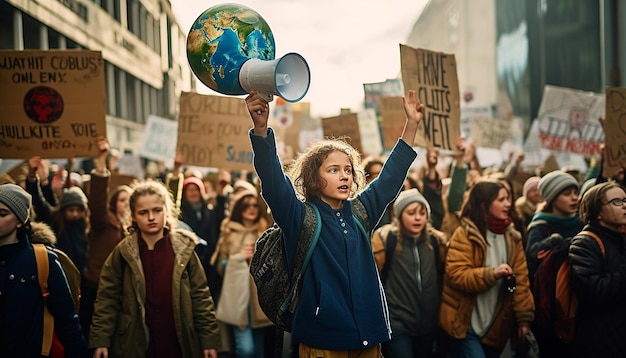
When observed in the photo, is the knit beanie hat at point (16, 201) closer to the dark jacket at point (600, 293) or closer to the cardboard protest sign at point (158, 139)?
the dark jacket at point (600, 293)

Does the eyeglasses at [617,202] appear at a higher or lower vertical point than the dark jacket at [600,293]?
higher

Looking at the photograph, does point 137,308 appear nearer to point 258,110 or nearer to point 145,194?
point 145,194

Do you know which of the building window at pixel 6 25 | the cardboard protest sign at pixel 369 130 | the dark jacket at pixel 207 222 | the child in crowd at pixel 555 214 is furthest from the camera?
the cardboard protest sign at pixel 369 130

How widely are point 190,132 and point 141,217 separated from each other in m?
3.61

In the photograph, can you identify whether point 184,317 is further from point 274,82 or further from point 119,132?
point 119,132

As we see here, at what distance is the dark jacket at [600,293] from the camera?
172 inches

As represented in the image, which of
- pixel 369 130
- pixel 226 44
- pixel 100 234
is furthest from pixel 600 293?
pixel 369 130

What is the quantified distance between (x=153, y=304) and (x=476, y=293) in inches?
80.3

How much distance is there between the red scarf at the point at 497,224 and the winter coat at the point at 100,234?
8.92 feet

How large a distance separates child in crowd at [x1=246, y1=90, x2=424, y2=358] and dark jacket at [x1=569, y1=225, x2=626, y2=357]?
147cm

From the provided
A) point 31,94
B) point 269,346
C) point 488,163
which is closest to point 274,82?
point 269,346

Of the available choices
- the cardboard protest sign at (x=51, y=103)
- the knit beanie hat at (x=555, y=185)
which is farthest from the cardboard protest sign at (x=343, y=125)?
the knit beanie hat at (x=555, y=185)

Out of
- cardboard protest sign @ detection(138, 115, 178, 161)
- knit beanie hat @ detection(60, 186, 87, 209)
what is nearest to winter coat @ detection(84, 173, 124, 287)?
knit beanie hat @ detection(60, 186, 87, 209)

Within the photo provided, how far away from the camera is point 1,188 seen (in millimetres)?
4160
